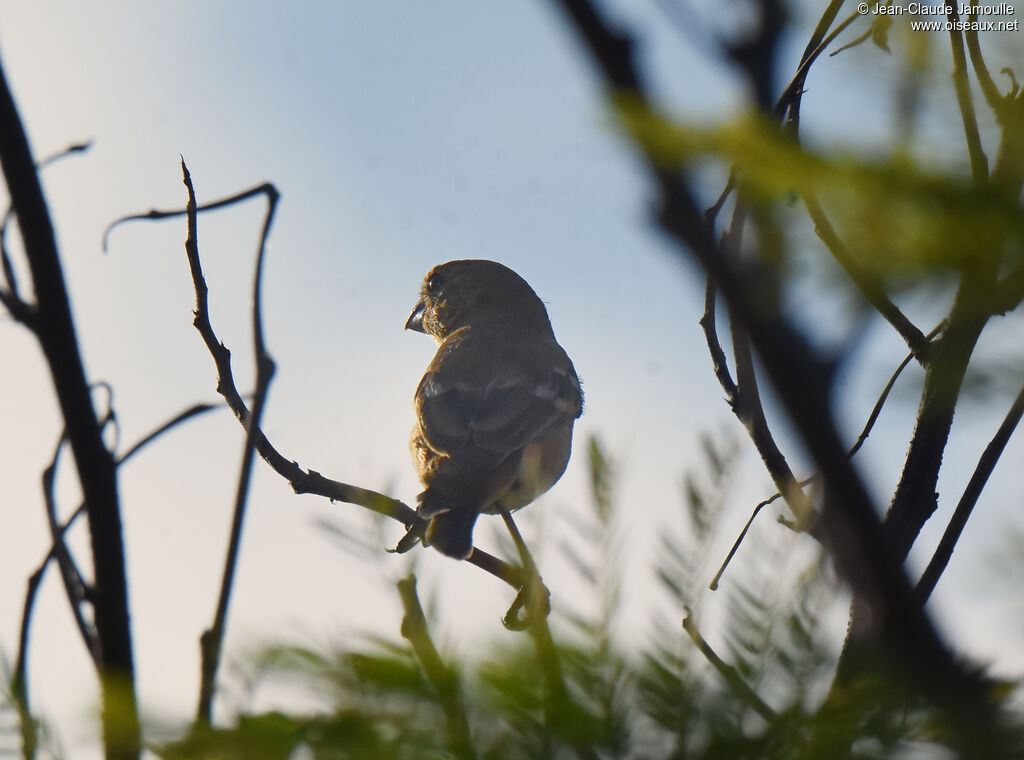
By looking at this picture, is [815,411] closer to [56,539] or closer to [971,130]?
[971,130]

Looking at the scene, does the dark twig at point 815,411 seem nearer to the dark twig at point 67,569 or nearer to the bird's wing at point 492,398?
the dark twig at point 67,569

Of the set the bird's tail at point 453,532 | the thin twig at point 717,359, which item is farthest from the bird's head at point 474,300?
the thin twig at point 717,359

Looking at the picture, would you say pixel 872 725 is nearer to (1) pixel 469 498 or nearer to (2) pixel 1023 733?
(2) pixel 1023 733

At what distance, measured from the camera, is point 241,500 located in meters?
1.44

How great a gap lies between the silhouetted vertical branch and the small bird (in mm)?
3027

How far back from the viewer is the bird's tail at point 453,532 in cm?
517

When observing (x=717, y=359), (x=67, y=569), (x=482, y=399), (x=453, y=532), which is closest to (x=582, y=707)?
(x=67, y=569)

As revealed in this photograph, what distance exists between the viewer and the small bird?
575 cm

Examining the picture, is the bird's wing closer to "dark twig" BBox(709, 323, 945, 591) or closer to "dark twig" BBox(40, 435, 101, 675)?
"dark twig" BBox(709, 323, 945, 591)

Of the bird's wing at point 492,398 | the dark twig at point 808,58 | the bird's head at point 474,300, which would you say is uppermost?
the bird's head at point 474,300

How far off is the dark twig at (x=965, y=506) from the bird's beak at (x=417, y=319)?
650 cm

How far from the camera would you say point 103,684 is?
982 mm

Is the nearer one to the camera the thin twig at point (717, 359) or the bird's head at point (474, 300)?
the thin twig at point (717, 359)

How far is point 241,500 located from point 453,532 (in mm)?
3907
